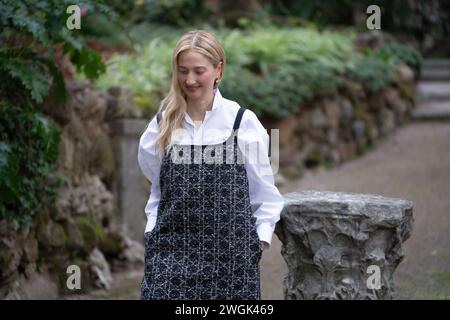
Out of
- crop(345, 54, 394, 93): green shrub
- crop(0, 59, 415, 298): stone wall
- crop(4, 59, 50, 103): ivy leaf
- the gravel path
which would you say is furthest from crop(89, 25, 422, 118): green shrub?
crop(4, 59, 50, 103): ivy leaf

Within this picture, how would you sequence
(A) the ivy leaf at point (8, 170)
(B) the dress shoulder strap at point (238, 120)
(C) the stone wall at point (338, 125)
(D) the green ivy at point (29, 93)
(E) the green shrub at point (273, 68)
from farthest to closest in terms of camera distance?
1. (C) the stone wall at point (338, 125)
2. (E) the green shrub at point (273, 68)
3. (D) the green ivy at point (29, 93)
4. (A) the ivy leaf at point (8, 170)
5. (B) the dress shoulder strap at point (238, 120)

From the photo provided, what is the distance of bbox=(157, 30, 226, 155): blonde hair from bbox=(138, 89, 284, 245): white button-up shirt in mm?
48

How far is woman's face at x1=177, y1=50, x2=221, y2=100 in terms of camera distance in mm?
3590

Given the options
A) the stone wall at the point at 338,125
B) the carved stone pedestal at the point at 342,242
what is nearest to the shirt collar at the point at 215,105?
the carved stone pedestal at the point at 342,242

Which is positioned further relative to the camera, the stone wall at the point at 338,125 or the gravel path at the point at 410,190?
the stone wall at the point at 338,125

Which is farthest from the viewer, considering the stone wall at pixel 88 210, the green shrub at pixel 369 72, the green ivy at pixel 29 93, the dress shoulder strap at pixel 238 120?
the green shrub at pixel 369 72

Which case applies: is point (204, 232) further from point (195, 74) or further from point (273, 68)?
point (273, 68)

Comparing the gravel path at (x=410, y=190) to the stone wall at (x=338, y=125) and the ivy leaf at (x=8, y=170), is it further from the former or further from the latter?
the ivy leaf at (x=8, y=170)

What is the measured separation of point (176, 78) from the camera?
11.9 ft

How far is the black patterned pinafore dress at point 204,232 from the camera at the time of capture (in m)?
3.54

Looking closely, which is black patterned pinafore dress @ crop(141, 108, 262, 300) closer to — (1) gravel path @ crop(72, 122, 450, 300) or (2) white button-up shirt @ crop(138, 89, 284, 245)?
(2) white button-up shirt @ crop(138, 89, 284, 245)

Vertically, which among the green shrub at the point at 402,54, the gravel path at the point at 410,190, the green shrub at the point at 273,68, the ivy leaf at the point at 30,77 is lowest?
the gravel path at the point at 410,190

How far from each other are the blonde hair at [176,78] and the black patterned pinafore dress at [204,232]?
80 millimetres
